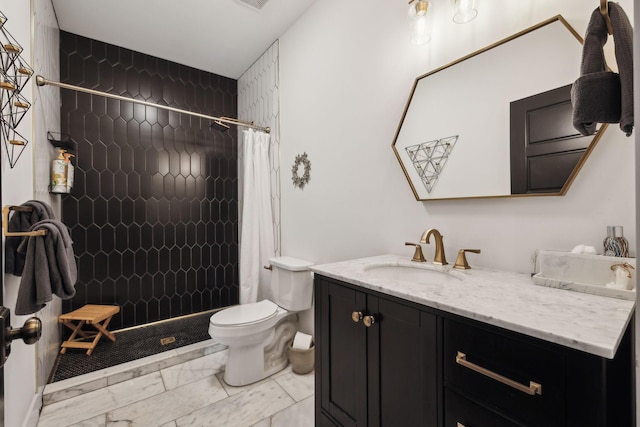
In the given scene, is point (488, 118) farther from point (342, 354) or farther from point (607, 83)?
point (342, 354)

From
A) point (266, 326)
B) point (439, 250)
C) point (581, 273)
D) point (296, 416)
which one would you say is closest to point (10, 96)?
point (266, 326)

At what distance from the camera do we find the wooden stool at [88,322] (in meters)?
2.29

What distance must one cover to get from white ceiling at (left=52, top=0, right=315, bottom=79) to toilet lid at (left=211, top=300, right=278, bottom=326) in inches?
91.2

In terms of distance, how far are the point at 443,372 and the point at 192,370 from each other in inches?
77.0

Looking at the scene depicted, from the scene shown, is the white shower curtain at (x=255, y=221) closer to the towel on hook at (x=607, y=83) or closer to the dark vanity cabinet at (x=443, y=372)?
the dark vanity cabinet at (x=443, y=372)

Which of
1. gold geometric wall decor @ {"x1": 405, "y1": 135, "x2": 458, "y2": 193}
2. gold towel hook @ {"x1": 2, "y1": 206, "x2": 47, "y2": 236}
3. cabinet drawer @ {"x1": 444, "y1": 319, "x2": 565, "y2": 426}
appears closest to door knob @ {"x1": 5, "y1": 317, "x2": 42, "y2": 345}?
gold towel hook @ {"x1": 2, "y1": 206, "x2": 47, "y2": 236}

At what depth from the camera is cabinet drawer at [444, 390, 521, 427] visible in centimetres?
73

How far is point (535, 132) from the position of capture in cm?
112

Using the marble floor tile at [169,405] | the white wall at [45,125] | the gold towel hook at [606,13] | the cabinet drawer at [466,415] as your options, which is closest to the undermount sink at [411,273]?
the cabinet drawer at [466,415]

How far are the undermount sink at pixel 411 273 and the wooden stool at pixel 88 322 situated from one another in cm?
231

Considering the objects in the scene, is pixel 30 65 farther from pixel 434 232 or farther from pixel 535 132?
pixel 535 132

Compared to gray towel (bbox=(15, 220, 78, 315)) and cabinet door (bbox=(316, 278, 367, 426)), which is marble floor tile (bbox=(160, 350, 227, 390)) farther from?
cabinet door (bbox=(316, 278, 367, 426))

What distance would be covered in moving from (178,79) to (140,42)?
0.45 meters

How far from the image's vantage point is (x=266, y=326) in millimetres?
1976
